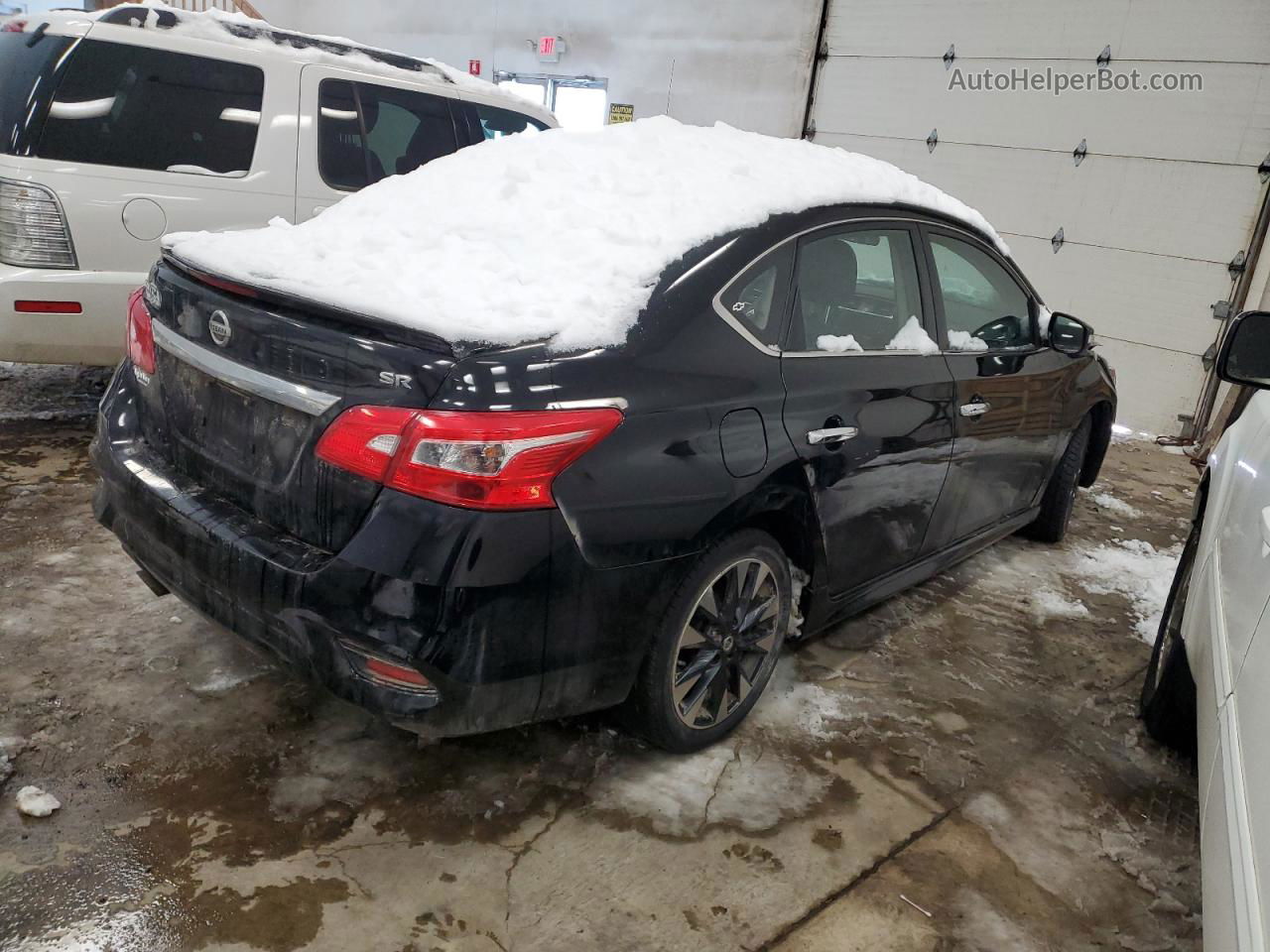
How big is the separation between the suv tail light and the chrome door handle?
10.6 ft

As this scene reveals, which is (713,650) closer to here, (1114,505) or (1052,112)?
(1114,505)

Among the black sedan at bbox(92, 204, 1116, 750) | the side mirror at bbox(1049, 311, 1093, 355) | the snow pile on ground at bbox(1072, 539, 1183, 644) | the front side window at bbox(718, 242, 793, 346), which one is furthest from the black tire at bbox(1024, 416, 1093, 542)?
the front side window at bbox(718, 242, 793, 346)

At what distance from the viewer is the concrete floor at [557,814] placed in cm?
189

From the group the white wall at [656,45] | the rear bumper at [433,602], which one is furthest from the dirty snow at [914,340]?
the white wall at [656,45]

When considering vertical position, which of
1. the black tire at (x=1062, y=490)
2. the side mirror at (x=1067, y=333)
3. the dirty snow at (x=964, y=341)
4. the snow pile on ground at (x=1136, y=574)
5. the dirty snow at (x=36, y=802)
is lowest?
the dirty snow at (x=36, y=802)

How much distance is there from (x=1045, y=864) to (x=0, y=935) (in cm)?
226

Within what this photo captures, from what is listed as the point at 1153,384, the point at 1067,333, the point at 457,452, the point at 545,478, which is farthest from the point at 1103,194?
the point at 457,452

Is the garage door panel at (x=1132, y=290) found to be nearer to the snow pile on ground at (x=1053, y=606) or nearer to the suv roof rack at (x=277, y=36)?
the snow pile on ground at (x=1053, y=606)

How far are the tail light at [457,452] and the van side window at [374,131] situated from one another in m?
2.90

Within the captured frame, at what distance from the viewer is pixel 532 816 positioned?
220cm

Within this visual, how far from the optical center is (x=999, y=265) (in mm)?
3469

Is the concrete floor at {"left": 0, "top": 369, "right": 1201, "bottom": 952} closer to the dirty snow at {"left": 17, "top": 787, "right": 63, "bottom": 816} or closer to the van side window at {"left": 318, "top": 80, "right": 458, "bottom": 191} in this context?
the dirty snow at {"left": 17, "top": 787, "right": 63, "bottom": 816}

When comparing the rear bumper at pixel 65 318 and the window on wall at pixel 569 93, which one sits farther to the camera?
the window on wall at pixel 569 93

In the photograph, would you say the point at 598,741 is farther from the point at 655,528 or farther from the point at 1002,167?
the point at 1002,167
